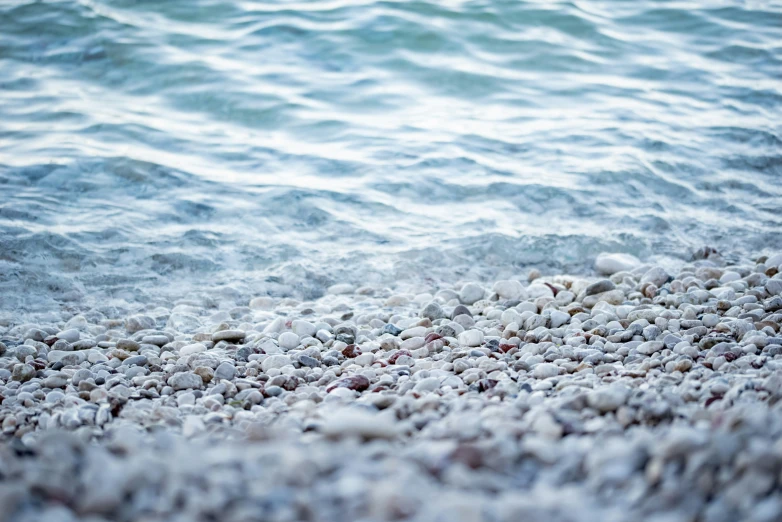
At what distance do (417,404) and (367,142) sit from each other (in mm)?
4352

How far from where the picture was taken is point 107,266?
4.35m

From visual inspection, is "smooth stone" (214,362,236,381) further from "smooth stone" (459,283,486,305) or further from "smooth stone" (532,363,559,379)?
"smooth stone" (459,283,486,305)

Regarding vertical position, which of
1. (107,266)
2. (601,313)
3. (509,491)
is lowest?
(107,266)

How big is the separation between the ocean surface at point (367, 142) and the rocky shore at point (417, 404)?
48 centimetres

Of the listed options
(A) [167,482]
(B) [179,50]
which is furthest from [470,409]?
(B) [179,50]

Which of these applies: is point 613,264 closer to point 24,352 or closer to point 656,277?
point 656,277

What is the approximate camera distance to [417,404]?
2117 millimetres

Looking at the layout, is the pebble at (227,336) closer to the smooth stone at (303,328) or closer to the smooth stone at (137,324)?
the smooth stone at (303,328)

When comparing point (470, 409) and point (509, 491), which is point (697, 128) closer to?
point (470, 409)

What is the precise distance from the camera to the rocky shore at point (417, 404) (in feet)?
4.52

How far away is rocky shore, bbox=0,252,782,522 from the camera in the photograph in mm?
1378

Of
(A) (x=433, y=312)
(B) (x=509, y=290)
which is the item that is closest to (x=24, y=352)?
(A) (x=433, y=312)

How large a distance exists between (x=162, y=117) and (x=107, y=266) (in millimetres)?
2517

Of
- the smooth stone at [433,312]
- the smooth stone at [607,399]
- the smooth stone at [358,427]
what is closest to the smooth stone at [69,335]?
the smooth stone at [433,312]
